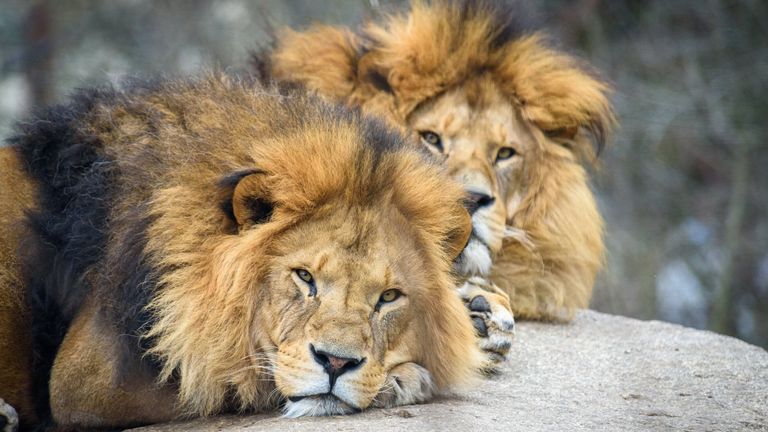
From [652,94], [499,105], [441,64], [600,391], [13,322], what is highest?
[652,94]

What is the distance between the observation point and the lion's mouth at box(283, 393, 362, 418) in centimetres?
346

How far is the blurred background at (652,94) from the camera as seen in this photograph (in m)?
9.29

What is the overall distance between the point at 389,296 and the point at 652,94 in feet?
22.3

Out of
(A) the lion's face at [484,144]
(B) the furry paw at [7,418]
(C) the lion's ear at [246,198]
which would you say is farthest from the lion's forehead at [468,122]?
(B) the furry paw at [7,418]

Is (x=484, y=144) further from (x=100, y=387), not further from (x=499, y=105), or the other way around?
(x=100, y=387)

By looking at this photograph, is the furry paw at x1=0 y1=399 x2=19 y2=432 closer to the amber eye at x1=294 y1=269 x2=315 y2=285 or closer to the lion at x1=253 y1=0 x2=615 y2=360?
the amber eye at x1=294 y1=269 x2=315 y2=285

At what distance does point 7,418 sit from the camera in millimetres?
3715

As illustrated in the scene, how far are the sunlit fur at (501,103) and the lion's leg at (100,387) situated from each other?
1.89 metres

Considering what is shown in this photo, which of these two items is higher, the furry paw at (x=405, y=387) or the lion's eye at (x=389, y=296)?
the lion's eye at (x=389, y=296)

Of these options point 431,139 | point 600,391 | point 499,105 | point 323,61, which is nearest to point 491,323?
point 600,391

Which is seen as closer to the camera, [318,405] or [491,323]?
[318,405]

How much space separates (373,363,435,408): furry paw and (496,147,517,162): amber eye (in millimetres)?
1705

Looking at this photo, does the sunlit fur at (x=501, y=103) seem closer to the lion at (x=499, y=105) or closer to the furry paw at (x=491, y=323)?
the lion at (x=499, y=105)

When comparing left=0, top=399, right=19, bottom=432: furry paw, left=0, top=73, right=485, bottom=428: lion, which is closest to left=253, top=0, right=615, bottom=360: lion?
left=0, top=73, right=485, bottom=428: lion
